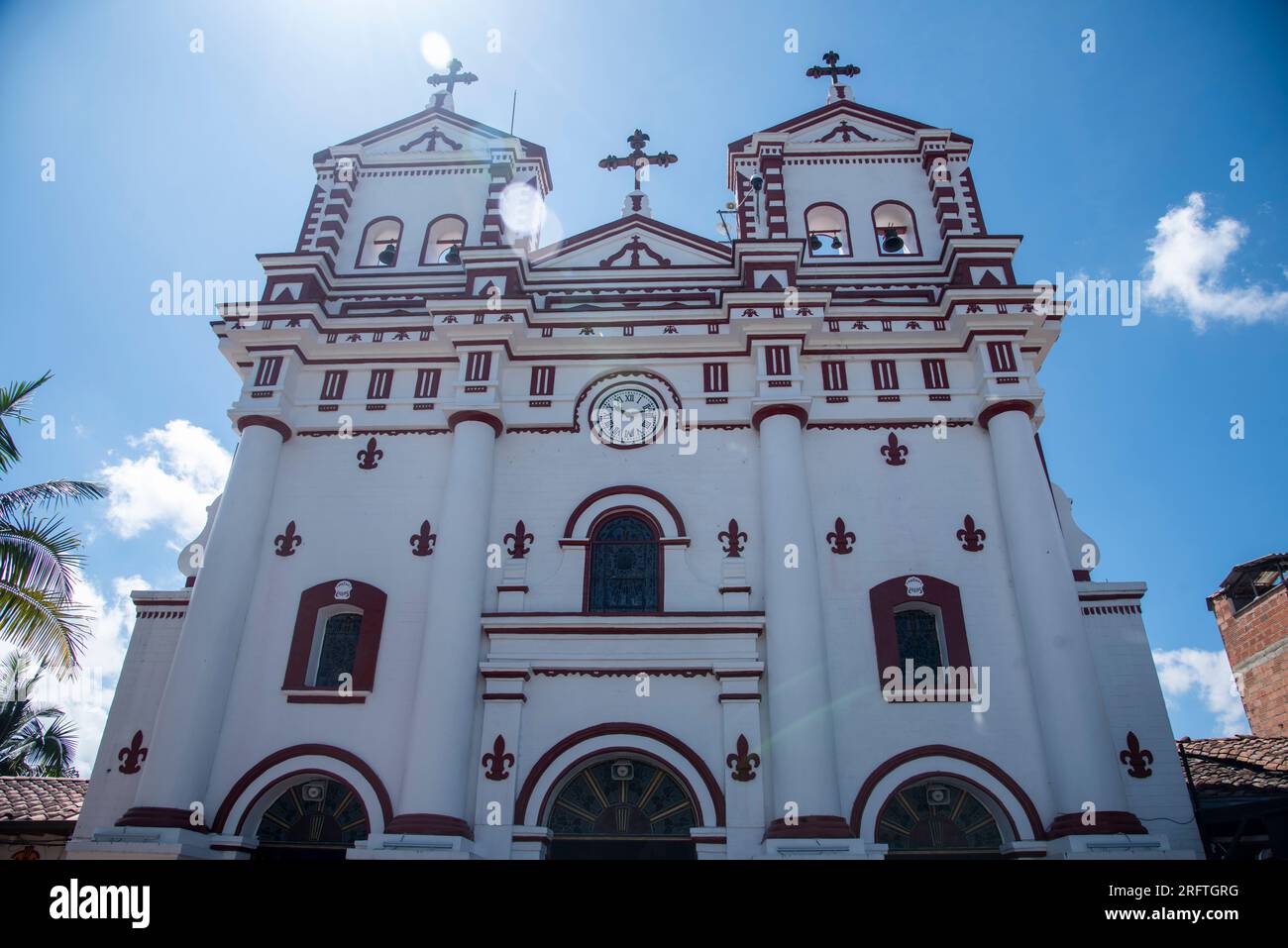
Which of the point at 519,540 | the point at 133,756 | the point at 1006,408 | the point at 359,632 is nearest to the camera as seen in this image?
the point at 133,756

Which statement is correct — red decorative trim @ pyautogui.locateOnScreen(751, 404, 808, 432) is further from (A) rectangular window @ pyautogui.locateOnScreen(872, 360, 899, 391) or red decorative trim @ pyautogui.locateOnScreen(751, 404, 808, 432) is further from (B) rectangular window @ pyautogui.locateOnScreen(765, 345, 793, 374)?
(A) rectangular window @ pyautogui.locateOnScreen(872, 360, 899, 391)

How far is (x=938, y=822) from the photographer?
1185 cm

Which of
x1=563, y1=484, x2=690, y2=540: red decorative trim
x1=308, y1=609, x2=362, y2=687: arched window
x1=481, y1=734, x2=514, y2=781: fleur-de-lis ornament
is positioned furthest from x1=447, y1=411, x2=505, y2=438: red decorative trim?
x1=481, y1=734, x2=514, y2=781: fleur-de-lis ornament

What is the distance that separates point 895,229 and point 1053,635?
8728 mm

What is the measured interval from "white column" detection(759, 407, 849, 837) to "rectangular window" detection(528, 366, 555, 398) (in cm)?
367

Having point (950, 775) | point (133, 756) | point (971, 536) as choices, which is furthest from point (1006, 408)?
point (133, 756)

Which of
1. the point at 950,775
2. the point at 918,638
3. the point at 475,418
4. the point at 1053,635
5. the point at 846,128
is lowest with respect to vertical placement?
the point at 950,775

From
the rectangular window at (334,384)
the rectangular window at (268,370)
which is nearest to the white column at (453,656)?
the rectangular window at (334,384)

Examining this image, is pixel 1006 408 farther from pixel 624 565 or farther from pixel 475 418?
pixel 475 418

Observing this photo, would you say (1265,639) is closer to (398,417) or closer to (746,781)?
(746,781)

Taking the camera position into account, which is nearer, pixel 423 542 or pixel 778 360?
pixel 423 542

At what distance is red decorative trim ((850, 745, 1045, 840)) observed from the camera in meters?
11.7

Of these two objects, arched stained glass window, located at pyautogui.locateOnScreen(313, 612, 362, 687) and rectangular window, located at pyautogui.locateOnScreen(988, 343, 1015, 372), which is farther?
rectangular window, located at pyautogui.locateOnScreen(988, 343, 1015, 372)
